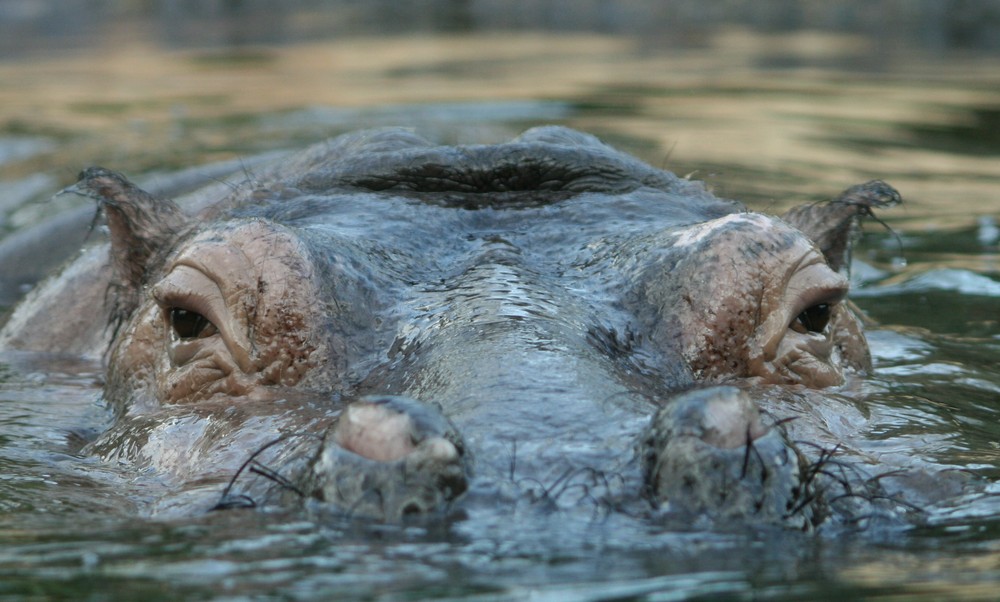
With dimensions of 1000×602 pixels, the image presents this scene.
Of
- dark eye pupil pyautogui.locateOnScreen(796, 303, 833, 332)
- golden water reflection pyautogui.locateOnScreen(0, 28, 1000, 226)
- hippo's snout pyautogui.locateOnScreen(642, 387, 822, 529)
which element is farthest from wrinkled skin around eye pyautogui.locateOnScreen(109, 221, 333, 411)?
golden water reflection pyautogui.locateOnScreen(0, 28, 1000, 226)

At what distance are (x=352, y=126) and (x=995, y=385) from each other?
734 cm

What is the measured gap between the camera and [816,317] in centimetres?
472

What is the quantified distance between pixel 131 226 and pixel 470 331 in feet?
6.31

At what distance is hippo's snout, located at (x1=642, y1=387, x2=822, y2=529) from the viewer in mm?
3084

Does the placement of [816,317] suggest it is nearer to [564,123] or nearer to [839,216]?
[839,216]

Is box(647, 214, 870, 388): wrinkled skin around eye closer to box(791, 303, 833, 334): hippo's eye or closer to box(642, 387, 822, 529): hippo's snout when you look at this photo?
box(791, 303, 833, 334): hippo's eye

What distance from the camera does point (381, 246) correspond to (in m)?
4.61

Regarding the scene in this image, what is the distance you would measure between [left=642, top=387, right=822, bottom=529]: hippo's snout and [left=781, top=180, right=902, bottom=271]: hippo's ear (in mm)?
2413

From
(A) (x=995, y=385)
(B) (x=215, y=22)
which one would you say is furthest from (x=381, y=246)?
(B) (x=215, y=22)

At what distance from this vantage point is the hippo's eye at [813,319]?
4.66 meters

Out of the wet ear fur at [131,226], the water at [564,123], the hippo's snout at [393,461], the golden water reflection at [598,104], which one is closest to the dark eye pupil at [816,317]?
the water at [564,123]

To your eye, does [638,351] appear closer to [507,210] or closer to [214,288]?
[507,210]

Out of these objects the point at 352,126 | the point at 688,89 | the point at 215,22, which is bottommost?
the point at 352,126

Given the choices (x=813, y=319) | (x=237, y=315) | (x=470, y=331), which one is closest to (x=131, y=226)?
Answer: (x=237, y=315)
